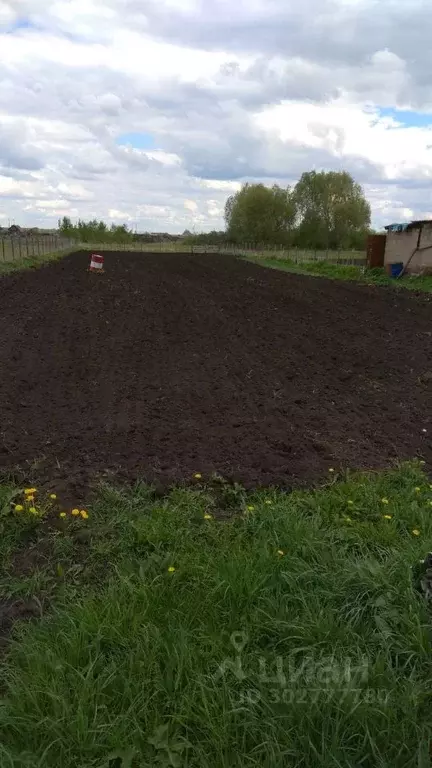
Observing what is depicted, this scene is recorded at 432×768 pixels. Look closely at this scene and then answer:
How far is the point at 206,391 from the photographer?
6.72 metres

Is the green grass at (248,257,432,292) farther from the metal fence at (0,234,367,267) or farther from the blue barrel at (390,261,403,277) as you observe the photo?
the metal fence at (0,234,367,267)

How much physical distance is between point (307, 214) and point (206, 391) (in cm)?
6893

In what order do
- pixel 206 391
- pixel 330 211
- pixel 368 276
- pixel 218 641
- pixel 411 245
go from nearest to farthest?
pixel 218 641, pixel 206 391, pixel 411 245, pixel 368 276, pixel 330 211

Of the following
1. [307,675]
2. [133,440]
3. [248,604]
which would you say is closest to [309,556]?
[248,604]

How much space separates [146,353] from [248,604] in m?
6.02

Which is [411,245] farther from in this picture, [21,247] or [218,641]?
[218,641]

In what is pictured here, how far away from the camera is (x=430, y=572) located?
2744mm

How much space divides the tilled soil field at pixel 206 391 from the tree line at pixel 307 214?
57.3 metres

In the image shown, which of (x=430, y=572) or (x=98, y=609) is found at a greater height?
(x=430, y=572)

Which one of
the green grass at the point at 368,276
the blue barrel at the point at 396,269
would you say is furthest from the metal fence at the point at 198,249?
the blue barrel at the point at 396,269

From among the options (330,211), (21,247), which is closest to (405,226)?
(21,247)

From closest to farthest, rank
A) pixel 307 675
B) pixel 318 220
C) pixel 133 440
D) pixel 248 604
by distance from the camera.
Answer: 1. pixel 307 675
2. pixel 248 604
3. pixel 133 440
4. pixel 318 220

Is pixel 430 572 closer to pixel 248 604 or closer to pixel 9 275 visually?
pixel 248 604

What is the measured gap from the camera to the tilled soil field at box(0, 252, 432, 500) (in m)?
4.85
